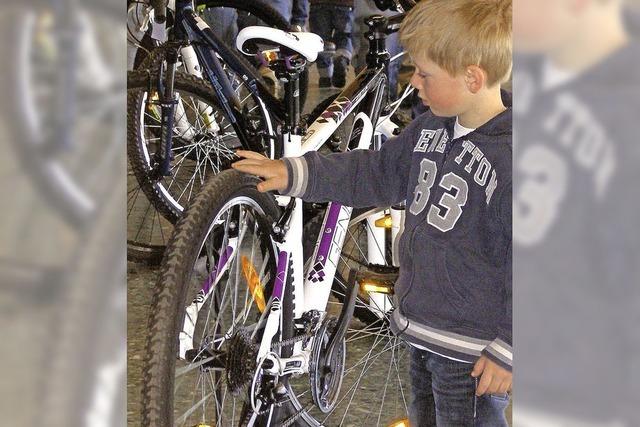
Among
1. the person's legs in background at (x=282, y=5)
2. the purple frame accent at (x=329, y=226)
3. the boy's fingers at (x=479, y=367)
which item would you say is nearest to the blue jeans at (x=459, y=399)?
the boy's fingers at (x=479, y=367)

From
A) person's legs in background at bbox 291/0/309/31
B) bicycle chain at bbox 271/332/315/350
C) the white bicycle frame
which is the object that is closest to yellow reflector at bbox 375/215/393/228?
the white bicycle frame

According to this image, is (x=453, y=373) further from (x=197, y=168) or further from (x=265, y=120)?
(x=197, y=168)

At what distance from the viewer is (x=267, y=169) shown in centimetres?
218

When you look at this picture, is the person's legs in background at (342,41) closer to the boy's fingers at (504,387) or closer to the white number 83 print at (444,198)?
the white number 83 print at (444,198)

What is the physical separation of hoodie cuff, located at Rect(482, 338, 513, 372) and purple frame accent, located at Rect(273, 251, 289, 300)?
2.17 feet

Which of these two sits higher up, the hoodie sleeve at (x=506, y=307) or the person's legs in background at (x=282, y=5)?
the person's legs in background at (x=282, y=5)

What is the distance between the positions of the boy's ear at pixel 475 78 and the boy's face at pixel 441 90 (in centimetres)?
1

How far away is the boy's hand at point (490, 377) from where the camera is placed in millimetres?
1885
